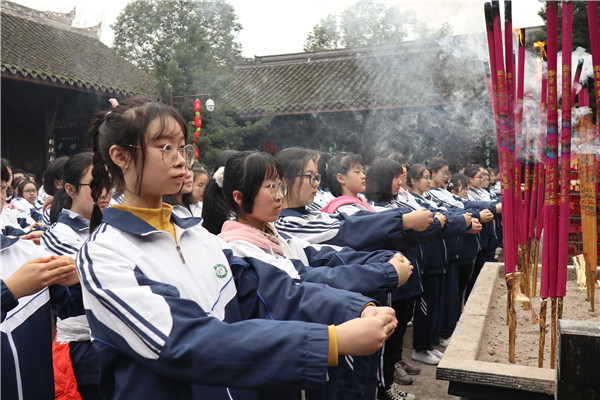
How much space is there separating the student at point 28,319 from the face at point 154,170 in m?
0.51

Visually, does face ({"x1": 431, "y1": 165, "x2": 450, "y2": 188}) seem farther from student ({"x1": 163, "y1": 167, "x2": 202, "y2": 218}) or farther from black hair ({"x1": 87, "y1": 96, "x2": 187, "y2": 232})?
black hair ({"x1": 87, "y1": 96, "x2": 187, "y2": 232})

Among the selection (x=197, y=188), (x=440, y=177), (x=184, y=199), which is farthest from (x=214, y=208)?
(x=440, y=177)

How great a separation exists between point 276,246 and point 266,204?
179 mm

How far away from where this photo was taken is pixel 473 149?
11.3m

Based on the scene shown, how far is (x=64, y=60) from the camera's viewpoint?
1064 centimetres

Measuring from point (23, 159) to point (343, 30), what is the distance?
1556 centimetres

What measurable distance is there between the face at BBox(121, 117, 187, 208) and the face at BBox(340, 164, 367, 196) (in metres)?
2.47

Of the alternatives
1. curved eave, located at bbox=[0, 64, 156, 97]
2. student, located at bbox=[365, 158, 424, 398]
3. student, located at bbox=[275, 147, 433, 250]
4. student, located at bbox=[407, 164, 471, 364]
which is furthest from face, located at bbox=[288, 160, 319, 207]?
curved eave, located at bbox=[0, 64, 156, 97]

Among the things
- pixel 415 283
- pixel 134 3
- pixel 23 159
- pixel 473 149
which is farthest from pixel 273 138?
pixel 134 3

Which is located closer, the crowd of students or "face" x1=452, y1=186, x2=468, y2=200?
the crowd of students

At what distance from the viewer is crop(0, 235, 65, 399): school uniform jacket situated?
1949mm

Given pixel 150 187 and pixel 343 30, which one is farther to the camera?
pixel 343 30

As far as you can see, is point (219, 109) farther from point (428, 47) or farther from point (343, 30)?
point (343, 30)

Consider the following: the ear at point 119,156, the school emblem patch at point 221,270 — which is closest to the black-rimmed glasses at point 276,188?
the school emblem patch at point 221,270
